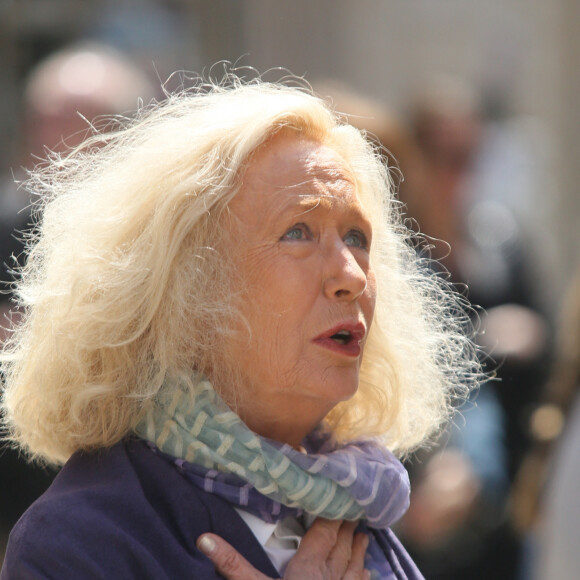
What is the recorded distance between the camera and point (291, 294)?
2.32 m

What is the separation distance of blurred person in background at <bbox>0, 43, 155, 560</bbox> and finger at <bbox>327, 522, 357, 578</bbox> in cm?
141

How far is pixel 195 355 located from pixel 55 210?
556mm

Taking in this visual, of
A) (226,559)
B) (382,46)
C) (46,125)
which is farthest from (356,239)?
(382,46)

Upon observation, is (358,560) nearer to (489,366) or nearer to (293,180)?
(293,180)

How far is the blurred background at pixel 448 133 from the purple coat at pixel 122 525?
874 mm

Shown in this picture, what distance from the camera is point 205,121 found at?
8.12 ft

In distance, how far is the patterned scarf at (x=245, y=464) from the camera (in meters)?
2.28

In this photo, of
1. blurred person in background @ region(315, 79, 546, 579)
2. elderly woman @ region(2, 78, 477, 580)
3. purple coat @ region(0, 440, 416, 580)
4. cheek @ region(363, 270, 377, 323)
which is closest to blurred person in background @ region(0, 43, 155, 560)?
blurred person in background @ region(315, 79, 546, 579)

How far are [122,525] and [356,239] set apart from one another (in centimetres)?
88

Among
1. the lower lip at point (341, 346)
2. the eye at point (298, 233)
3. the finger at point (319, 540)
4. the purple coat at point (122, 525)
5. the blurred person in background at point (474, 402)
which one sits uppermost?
the eye at point (298, 233)

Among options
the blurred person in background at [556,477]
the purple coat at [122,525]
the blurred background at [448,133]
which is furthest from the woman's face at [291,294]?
the blurred person in background at [556,477]

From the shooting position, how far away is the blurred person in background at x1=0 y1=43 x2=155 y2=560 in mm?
3529

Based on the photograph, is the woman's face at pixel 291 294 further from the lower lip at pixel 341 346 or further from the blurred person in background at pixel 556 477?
the blurred person in background at pixel 556 477

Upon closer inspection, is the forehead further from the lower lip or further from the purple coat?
the purple coat
